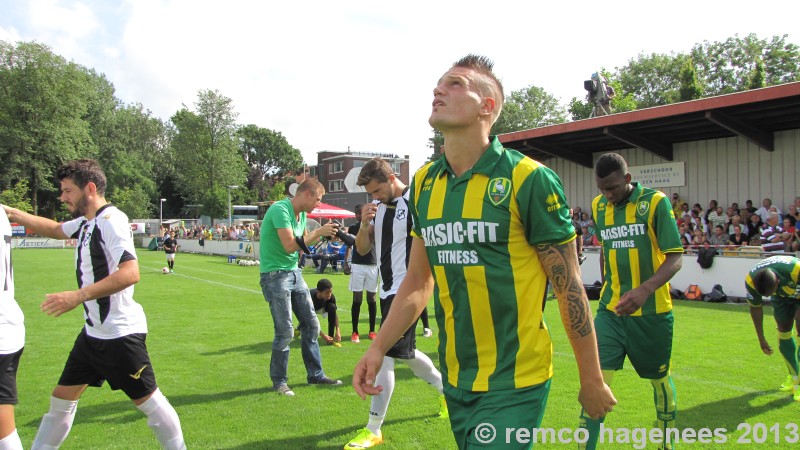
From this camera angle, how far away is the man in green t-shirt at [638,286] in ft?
13.6

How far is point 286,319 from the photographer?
631cm

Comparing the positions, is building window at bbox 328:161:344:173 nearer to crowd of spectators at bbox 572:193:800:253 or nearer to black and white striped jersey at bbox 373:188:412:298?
crowd of spectators at bbox 572:193:800:253

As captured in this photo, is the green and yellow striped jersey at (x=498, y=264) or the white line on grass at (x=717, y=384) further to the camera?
the white line on grass at (x=717, y=384)

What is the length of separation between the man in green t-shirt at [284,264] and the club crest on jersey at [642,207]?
3199 millimetres

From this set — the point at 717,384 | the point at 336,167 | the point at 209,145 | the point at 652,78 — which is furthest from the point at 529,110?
the point at 717,384

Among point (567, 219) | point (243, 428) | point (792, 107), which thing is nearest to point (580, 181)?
point (792, 107)

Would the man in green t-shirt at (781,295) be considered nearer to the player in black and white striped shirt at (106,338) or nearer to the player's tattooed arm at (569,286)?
the player's tattooed arm at (569,286)

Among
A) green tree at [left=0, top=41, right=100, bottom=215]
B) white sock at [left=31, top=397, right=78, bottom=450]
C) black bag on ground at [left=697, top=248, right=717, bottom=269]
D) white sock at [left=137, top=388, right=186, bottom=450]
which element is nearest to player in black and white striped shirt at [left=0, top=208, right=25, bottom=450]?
white sock at [left=31, top=397, right=78, bottom=450]

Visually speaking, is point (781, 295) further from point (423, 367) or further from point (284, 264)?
point (284, 264)

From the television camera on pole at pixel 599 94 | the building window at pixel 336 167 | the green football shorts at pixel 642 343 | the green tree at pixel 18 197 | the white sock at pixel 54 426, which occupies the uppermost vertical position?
the building window at pixel 336 167

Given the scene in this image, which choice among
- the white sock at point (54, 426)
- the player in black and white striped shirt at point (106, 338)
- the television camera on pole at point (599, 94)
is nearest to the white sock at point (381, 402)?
the player in black and white striped shirt at point (106, 338)

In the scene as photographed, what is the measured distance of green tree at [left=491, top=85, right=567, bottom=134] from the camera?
233ft

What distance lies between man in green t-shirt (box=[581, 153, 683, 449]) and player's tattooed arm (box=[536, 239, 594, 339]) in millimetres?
1939

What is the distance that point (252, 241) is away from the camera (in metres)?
32.1
